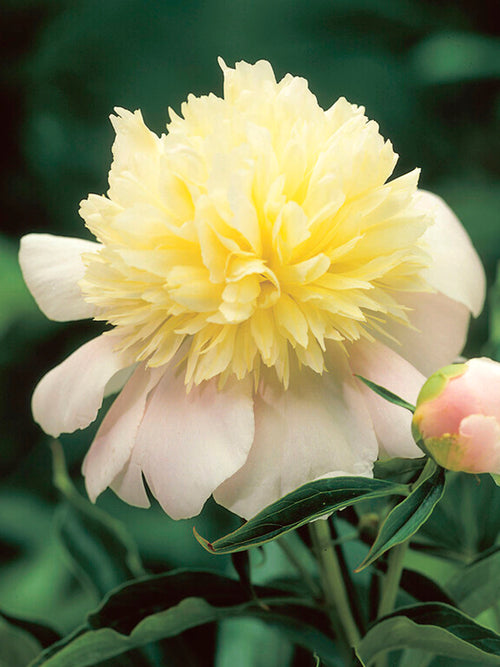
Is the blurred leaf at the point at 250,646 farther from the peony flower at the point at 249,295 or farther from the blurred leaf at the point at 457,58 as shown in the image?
the blurred leaf at the point at 457,58

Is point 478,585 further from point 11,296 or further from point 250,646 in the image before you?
point 11,296

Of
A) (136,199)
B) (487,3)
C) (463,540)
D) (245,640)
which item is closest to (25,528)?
(245,640)

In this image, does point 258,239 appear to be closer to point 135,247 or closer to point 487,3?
point 135,247

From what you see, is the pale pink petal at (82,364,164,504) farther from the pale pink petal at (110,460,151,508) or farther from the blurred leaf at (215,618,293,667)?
the blurred leaf at (215,618,293,667)

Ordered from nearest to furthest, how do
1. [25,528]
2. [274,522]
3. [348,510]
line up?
[274,522] < [348,510] < [25,528]

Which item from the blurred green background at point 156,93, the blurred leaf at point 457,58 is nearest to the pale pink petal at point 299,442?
the blurred green background at point 156,93
